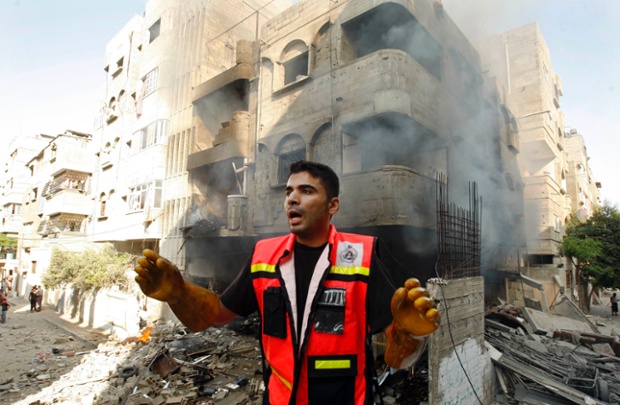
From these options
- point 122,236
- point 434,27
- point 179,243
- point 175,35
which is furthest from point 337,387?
point 175,35

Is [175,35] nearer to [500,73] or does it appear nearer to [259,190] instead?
[259,190]

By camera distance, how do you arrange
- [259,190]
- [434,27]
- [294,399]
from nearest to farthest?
[294,399] → [434,27] → [259,190]

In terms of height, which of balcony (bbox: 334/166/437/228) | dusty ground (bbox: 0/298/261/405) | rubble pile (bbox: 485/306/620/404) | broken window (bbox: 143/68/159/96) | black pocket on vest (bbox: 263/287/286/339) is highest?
broken window (bbox: 143/68/159/96)

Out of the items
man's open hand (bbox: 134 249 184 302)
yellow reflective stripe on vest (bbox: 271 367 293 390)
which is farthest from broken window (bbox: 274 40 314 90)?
yellow reflective stripe on vest (bbox: 271 367 293 390)

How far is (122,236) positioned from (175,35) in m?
10.2

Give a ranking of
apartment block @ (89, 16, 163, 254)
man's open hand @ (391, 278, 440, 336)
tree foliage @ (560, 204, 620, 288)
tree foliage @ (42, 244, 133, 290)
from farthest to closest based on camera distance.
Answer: tree foliage @ (560, 204, 620, 288) → apartment block @ (89, 16, 163, 254) → tree foliage @ (42, 244, 133, 290) → man's open hand @ (391, 278, 440, 336)

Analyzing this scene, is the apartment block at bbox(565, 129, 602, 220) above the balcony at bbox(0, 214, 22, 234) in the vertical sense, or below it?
above

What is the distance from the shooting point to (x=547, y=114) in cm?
1834

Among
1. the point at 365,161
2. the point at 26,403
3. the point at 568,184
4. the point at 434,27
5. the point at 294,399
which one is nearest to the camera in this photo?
the point at 294,399

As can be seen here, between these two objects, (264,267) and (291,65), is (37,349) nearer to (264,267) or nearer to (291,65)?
(291,65)

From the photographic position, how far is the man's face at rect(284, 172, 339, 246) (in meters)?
1.90

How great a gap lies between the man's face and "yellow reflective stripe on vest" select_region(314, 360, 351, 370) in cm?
62

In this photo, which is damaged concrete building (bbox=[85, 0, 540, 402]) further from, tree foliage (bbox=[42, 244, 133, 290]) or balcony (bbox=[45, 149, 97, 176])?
balcony (bbox=[45, 149, 97, 176])

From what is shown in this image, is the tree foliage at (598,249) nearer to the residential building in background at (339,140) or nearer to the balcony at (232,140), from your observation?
the residential building in background at (339,140)
